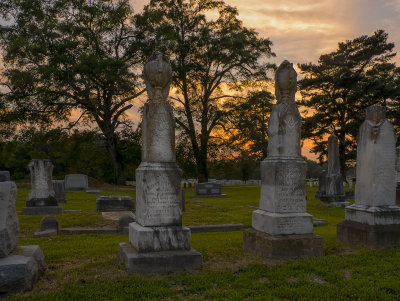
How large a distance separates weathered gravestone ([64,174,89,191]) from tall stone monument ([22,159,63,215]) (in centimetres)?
1259

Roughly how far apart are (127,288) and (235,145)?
27764 millimetres

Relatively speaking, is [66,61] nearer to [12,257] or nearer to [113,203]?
[113,203]

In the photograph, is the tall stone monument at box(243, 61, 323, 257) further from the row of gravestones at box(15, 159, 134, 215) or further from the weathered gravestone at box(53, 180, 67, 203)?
the weathered gravestone at box(53, 180, 67, 203)

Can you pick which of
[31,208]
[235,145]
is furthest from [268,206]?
[235,145]

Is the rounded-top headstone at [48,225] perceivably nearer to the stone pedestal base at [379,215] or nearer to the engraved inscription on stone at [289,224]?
the engraved inscription on stone at [289,224]

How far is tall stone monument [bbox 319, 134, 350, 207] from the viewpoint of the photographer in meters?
16.6

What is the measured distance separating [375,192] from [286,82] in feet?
10.5

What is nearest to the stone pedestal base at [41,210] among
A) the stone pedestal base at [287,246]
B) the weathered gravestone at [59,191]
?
the weathered gravestone at [59,191]

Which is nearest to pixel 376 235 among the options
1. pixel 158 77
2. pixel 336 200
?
pixel 158 77

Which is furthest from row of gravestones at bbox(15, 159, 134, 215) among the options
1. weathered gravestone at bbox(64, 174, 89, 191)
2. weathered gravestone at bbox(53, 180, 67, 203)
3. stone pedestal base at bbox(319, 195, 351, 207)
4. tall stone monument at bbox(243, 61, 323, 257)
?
weathered gravestone at bbox(64, 174, 89, 191)

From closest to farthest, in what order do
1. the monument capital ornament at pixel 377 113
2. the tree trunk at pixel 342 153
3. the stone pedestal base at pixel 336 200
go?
the monument capital ornament at pixel 377 113 < the stone pedestal base at pixel 336 200 < the tree trunk at pixel 342 153

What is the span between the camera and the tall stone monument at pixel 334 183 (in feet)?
54.5

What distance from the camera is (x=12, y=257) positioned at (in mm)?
4348

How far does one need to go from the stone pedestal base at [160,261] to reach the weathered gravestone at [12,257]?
1.29 m
